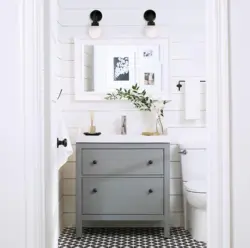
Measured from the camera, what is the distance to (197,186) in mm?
3229

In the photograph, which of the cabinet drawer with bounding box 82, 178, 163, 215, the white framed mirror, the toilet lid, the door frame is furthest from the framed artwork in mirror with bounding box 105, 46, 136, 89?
the door frame

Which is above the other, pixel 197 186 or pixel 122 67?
pixel 122 67

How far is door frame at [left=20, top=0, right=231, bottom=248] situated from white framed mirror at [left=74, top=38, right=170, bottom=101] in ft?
6.61

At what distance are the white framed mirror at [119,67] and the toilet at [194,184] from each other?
1.89ft

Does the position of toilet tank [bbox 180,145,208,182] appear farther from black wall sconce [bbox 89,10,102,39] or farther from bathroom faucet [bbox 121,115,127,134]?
black wall sconce [bbox 89,10,102,39]

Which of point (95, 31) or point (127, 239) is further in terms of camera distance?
point (95, 31)
